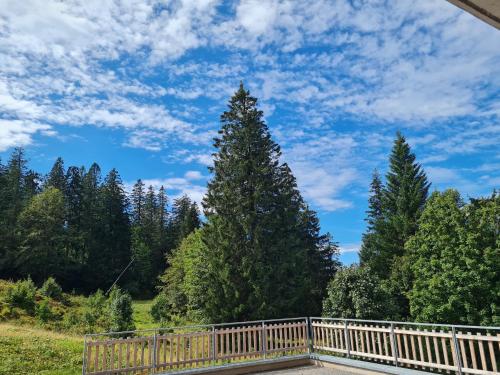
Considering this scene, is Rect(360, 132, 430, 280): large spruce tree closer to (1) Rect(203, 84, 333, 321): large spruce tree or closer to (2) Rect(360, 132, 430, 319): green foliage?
(2) Rect(360, 132, 430, 319): green foliage

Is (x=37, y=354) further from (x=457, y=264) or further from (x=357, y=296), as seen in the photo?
(x=457, y=264)

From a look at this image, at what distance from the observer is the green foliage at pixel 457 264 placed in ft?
69.0

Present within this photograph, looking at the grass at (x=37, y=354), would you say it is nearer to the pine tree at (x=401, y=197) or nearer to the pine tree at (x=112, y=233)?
the pine tree at (x=401, y=197)

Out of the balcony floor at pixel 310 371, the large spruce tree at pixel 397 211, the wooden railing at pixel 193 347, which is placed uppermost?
the large spruce tree at pixel 397 211

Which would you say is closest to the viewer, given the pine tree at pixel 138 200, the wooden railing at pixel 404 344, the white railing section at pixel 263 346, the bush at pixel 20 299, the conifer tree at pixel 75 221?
the wooden railing at pixel 404 344

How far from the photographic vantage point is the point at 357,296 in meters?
16.5

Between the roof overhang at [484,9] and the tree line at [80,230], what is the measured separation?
171 ft

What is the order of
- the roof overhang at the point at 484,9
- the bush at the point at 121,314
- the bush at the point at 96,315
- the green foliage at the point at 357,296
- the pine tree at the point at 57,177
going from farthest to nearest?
the pine tree at the point at 57,177
the bush at the point at 96,315
the bush at the point at 121,314
the green foliage at the point at 357,296
the roof overhang at the point at 484,9

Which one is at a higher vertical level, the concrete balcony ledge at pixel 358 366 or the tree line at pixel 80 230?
the tree line at pixel 80 230

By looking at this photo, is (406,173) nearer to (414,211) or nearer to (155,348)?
(414,211)

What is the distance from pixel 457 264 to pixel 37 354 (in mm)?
22271

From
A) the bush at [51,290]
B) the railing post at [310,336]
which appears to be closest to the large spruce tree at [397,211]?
the railing post at [310,336]

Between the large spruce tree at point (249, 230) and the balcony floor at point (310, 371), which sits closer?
the balcony floor at point (310, 371)

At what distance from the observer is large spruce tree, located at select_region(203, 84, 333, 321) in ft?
79.6
